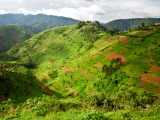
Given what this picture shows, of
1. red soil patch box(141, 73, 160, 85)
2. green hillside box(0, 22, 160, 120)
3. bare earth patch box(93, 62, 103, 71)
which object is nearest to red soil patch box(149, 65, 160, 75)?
green hillside box(0, 22, 160, 120)

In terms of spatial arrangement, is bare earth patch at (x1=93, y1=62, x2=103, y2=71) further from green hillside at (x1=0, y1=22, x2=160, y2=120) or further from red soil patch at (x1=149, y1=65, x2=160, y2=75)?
red soil patch at (x1=149, y1=65, x2=160, y2=75)

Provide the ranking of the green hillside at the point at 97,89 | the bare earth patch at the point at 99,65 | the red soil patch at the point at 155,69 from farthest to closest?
the bare earth patch at the point at 99,65
the red soil patch at the point at 155,69
the green hillside at the point at 97,89

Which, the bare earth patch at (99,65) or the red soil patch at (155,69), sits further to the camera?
the bare earth patch at (99,65)

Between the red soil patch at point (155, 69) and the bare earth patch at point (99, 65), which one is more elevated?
the red soil patch at point (155, 69)

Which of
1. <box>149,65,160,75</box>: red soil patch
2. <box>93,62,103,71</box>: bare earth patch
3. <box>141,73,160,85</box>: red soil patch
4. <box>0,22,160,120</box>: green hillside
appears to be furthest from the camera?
<box>93,62,103,71</box>: bare earth patch

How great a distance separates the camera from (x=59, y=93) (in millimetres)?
54219

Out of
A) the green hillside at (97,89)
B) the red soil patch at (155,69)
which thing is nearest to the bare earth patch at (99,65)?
the green hillside at (97,89)

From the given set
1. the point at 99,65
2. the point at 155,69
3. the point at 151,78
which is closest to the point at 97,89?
the point at 99,65

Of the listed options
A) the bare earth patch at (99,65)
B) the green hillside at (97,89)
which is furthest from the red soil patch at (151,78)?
the bare earth patch at (99,65)

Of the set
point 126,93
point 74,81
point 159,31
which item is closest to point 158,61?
point 126,93

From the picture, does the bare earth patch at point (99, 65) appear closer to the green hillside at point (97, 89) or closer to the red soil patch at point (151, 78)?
the green hillside at point (97, 89)

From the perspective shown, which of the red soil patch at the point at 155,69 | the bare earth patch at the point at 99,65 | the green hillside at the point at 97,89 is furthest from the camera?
the bare earth patch at the point at 99,65

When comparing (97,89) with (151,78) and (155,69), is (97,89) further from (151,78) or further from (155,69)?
(155,69)

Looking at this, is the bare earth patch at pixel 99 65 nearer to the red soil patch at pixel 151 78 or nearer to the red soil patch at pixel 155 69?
the red soil patch at pixel 151 78
